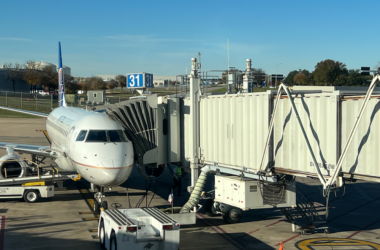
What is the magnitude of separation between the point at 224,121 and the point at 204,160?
2.21 meters

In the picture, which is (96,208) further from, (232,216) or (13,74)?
(13,74)

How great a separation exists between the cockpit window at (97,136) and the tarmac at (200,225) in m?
3.21

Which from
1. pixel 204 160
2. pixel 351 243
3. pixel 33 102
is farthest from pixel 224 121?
pixel 33 102

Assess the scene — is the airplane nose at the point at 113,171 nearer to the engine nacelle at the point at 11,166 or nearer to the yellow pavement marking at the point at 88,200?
the yellow pavement marking at the point at 88,200

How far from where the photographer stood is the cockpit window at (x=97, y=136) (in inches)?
693

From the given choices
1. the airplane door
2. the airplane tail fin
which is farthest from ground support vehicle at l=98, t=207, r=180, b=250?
the airplane tail fin

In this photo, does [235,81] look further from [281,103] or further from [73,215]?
[73,215]

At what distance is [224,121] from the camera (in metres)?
17.2

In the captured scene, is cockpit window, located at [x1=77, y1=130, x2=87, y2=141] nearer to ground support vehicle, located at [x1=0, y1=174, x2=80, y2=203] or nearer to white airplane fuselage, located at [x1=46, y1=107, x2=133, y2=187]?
white airplane fuselage, located at [x1=46, y1=107, x2=133, y2=187]

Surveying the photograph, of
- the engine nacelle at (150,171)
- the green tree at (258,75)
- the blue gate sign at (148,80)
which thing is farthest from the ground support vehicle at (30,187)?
the green tree at (258,75)

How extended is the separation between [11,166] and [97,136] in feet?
26.3

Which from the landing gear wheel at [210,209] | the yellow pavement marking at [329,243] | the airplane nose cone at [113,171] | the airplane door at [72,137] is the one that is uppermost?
the airplane door at [72,137]

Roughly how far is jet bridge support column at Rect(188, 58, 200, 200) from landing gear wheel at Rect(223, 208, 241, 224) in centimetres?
194

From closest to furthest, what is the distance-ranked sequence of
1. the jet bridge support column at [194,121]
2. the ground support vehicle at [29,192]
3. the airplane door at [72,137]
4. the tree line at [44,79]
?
the jet bridge support column at [194,121] → the airplane door at [72,137] → the ground support vehicle at [29,192] → the tree line at [44,79]
